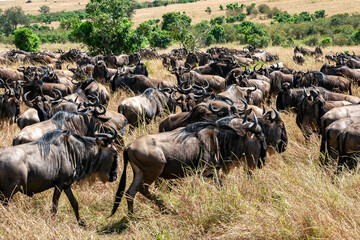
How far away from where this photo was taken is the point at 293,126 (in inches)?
313

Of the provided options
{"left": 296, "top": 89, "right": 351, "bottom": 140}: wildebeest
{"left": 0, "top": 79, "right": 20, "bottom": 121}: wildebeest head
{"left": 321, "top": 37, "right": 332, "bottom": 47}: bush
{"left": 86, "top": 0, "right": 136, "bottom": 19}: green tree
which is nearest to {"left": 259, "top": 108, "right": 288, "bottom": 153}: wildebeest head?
{"left": 296, "top": 89, "right": 351, "bottom": 140}: wildebeest

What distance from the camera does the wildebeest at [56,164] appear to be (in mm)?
4230

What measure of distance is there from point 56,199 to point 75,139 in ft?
2.52

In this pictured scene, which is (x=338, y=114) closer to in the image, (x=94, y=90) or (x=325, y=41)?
(x=94, y=90)

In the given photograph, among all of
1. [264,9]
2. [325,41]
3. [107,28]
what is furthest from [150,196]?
[264,9]

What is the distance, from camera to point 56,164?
15.0 feet

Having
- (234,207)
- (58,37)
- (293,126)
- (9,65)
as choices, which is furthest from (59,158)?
(58,37)

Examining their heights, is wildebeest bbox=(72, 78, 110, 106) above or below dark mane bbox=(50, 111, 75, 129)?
below

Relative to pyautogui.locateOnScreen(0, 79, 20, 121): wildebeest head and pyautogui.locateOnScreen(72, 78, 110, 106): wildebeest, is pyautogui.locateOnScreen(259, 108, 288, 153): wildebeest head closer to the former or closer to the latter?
pyautogui.locateOnScreen(72, 78, 110, 106): wildebeest

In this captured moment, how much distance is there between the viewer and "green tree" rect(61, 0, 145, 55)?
17734mm

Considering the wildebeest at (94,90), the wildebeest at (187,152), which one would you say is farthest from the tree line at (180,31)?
the wildebeest at (187,152)

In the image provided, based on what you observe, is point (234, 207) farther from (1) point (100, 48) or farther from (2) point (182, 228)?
(1) point (100, 48)

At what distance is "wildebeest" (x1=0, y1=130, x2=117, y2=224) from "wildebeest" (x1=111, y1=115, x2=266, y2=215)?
1.24 feet

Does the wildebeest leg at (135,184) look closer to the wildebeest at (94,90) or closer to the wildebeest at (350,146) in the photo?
the wildebeest at (350,146)
